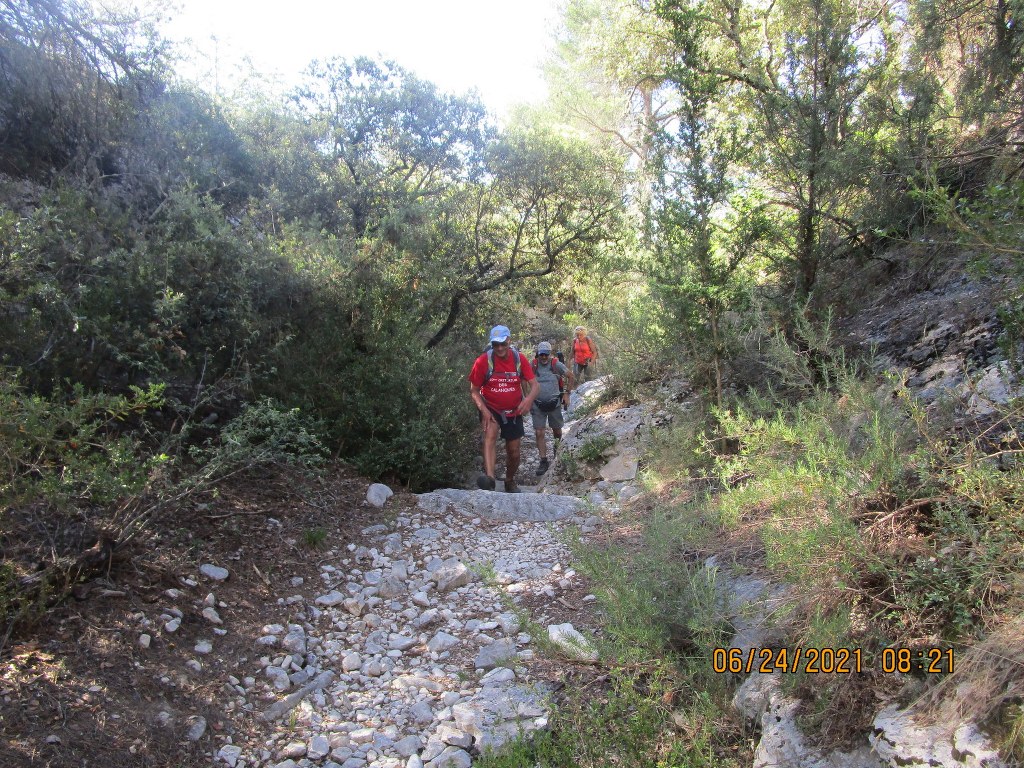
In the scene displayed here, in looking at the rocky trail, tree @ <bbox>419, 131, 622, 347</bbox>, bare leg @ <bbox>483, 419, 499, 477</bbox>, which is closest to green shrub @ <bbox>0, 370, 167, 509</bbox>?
the rocky trail

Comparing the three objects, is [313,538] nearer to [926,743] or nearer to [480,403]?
[480,403]

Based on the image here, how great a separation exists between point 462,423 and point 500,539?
7.30 ft

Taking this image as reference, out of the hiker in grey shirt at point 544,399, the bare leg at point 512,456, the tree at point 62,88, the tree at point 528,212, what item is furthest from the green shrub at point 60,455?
the tree at point 528,212

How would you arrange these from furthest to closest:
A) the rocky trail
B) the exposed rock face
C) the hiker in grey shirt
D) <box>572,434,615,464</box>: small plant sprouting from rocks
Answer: the hiker in grey shirt
<box>572,434,615,464</box>: small plant sprouting from rocks
the rocky trail
the exposed rock face

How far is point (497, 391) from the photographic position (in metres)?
6.65

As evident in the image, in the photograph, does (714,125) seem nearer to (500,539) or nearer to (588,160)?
(588,160)

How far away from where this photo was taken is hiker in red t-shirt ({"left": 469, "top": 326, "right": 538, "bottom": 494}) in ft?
21.6

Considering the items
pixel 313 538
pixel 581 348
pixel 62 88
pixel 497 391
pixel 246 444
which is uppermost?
pixel 581 348

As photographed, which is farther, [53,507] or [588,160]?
[588,160]

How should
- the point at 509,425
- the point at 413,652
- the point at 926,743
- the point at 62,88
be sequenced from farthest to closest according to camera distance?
the point at 509,425
the point at 62,88
the point at 413,652
the point at 926,743

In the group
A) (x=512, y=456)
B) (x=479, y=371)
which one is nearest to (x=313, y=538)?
(x=479, y=371)

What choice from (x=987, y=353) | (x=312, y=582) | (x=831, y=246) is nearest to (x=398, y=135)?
(x=831, y=246)

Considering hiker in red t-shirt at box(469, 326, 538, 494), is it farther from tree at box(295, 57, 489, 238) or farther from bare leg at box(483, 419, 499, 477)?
tree at box(295, 57, 489, 238)

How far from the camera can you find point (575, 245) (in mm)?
9062
